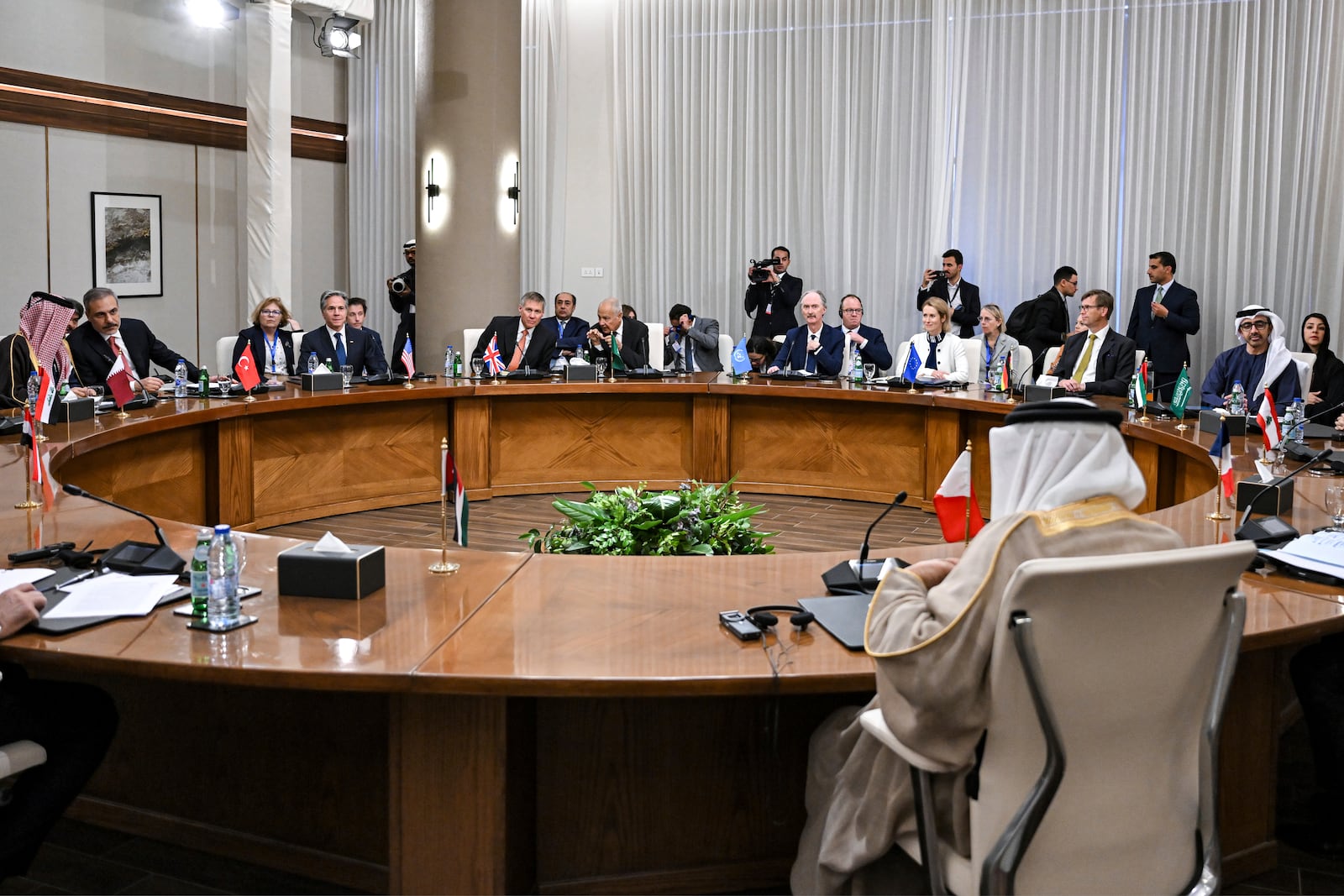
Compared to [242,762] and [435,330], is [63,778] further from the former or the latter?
[435,330]

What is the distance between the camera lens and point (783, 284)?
375 inches

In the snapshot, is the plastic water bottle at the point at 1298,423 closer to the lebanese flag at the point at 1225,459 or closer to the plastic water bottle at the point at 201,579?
the lebanese flag at the point at 1225,459

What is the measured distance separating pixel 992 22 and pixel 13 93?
7134mm

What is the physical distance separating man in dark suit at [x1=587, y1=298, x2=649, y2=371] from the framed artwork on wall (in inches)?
163

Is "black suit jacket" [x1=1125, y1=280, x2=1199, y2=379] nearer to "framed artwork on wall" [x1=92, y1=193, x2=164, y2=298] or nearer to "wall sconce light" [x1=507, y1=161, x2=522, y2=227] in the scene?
"wall sconce light" [x1=507, y1=161, x2=522, y2=227]

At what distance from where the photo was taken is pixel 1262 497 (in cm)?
338

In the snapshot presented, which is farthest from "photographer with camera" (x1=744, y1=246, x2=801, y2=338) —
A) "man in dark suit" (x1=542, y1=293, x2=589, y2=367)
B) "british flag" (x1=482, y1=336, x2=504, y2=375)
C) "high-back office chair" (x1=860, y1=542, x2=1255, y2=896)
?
"high-back office chair" (x1=860, y1=542, x2=1255, y2=896)

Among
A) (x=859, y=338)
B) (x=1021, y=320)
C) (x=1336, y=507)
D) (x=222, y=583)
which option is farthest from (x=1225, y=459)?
(x=1021, y=320)

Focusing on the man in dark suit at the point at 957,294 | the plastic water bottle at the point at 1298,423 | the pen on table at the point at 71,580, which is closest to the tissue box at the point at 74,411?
the pen on table at the point at 71,580

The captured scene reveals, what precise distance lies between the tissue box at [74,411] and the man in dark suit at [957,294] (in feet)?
19.4

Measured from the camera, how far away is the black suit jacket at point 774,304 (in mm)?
9523

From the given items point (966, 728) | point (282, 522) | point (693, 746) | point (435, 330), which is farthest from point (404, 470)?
point (966, 728)

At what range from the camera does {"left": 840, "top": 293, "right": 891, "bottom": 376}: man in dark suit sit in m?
7.38

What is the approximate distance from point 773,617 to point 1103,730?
2.56ft
